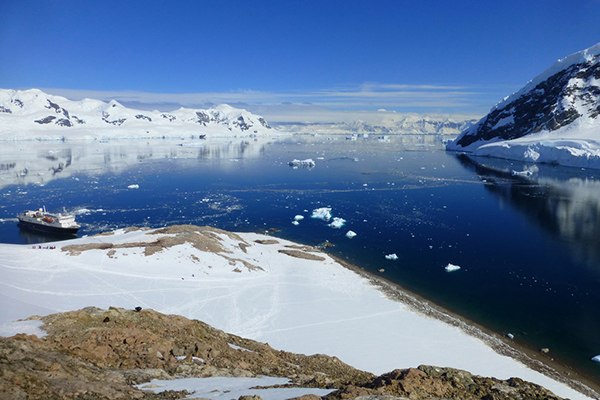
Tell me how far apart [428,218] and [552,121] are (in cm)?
9472

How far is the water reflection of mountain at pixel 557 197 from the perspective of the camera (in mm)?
33938

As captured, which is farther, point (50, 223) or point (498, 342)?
point (50, 223)

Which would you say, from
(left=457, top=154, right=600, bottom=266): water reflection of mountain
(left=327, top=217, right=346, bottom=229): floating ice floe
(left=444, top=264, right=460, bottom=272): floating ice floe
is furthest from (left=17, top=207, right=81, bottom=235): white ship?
(left=457, top=154, right=600, bottom=266): water reflection of mountain

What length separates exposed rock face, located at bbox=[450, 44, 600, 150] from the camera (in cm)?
10544

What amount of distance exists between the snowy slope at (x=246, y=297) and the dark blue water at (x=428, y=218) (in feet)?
15.1

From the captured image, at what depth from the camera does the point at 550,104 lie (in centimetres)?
11400

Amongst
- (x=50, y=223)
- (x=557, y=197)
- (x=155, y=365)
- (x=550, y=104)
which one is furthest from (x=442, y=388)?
(x=550, y=104)

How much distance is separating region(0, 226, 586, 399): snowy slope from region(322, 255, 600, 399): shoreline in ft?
1.46

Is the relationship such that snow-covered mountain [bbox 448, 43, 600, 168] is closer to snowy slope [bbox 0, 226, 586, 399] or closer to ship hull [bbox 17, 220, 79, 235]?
snowy slope [bbox 0, 226, 586, 399]

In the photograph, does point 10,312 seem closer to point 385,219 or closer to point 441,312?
point 441,312

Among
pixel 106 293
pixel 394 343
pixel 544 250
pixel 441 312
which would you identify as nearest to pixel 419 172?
pixel 544 250

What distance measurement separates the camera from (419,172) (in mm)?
77250

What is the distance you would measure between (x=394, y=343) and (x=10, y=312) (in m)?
16.1

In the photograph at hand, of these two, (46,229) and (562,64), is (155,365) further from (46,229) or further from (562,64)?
(562,64)
